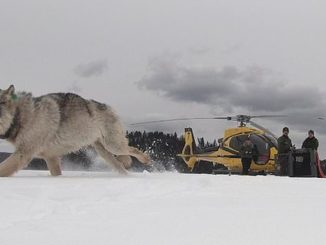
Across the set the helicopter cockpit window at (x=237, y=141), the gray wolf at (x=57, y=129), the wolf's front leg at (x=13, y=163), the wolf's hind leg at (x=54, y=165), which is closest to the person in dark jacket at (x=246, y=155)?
the helicopter cockpit window at (x=237, y=141)

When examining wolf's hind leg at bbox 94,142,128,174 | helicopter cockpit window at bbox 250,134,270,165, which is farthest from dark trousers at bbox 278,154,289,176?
wolf's hind leg at bbox 94,142,128,174

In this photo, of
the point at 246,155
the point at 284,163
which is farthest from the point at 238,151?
the point at 284,163

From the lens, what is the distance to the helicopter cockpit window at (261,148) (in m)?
18.8

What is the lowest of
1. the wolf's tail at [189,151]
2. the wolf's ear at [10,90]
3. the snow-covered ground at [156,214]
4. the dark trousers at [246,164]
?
the snow-covered ground at [156,214]

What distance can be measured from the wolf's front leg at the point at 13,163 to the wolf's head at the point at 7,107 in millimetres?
436

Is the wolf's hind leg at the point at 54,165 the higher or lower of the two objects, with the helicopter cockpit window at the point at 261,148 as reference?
lower

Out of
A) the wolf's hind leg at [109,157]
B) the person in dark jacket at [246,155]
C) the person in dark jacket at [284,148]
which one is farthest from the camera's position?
the person in dark jacket at [246,155]

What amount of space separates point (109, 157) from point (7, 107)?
6.64 ft

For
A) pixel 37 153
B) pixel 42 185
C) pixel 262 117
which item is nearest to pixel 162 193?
pixel 42 185

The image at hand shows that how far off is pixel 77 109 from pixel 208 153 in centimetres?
1438

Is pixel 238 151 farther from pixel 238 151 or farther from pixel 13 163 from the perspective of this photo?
pixel 13 163

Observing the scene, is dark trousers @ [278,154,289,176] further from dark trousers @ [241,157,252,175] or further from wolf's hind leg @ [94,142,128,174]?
wolf's hind leg @ [94,142,128,174]

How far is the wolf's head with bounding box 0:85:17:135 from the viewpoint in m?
7.38

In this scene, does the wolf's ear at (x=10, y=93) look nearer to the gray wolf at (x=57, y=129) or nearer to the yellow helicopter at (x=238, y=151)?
the gray wolf at (x=57, y=129)
